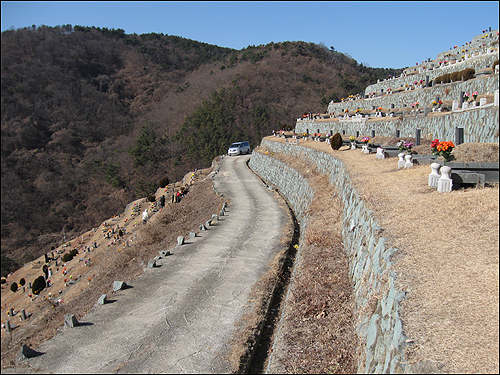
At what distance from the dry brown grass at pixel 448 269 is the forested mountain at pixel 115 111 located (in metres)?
45.1

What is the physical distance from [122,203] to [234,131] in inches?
1068

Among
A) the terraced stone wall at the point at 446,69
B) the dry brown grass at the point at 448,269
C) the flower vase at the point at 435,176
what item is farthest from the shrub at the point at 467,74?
the dry brown grass at the point at 448,269

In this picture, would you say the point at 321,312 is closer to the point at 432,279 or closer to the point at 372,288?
the point at 372,288

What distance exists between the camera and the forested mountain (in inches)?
2776

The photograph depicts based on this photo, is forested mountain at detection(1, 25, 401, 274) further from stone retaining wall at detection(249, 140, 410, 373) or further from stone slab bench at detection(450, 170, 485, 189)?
stone slab bench at detection(450, 170, 485, 189)

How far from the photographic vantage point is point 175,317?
7.56 meters

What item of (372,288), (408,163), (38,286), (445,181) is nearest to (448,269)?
(372,288)

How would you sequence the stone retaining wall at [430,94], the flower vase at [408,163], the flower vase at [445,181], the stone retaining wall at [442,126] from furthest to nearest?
the stone retaining wall at [430,94] < the stone retaining wall at [442,126] < the flower vase at [408,163] < the flower vase at [445,181]

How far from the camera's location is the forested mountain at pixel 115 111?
2776 inches

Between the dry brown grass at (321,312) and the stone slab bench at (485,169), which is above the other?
the stone slab bench at (485,169)

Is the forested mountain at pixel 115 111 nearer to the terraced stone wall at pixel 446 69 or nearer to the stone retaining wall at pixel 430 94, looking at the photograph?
the terraced stone wall at pixel 446 69

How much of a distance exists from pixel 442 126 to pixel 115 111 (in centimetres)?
12341

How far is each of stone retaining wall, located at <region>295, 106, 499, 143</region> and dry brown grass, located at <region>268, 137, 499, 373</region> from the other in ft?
22.1

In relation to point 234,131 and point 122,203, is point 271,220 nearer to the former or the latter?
point 122,203
